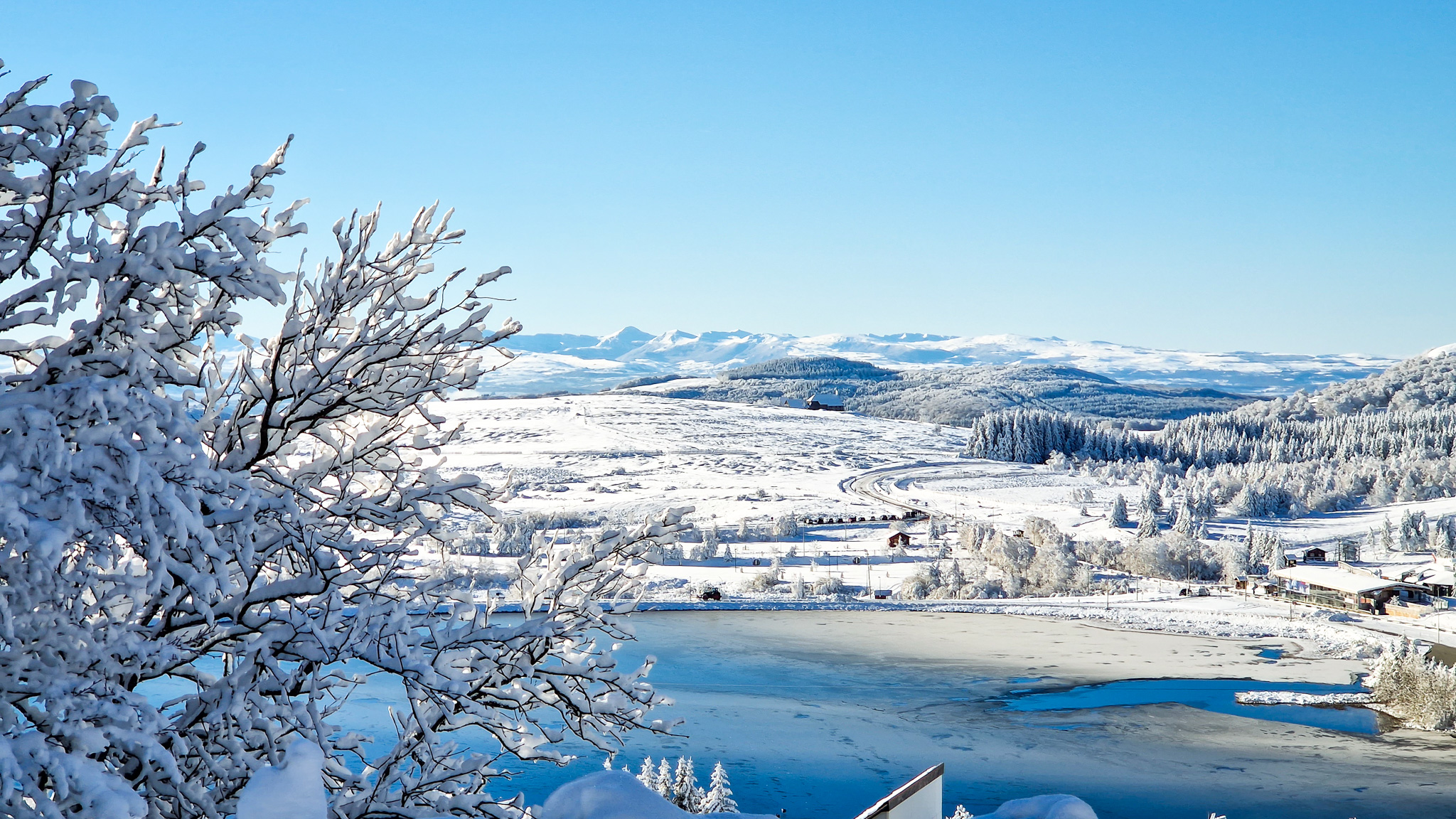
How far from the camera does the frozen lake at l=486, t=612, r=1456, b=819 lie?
57.2 ft

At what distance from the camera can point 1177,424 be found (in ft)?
310

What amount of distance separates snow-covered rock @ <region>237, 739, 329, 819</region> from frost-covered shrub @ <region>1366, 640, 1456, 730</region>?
86.9 ft

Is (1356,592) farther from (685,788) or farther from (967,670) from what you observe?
(685,788)

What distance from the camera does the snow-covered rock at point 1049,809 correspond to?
3766mm

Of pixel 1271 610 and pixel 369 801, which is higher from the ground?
pixel 369 801

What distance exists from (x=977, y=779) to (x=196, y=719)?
56.7 feet

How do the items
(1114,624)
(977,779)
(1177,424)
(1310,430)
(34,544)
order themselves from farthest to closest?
(1177,424) < (1310,430) < (1114,624) < (977,779) < (34,544)

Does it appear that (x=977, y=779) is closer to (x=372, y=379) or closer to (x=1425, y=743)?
(x=1425, y=743)

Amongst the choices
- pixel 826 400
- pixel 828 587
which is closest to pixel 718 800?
pixel 828 587

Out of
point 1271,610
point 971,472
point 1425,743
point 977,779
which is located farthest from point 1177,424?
point 977,779

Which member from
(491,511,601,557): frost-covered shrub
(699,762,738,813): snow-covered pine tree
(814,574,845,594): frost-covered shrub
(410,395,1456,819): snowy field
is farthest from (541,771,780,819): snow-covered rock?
(491,511,601,557): frost-covered shrub

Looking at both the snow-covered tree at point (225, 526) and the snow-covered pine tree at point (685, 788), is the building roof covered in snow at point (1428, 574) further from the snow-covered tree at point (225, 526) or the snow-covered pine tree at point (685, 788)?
the snow-covered tree at point (225, 526)

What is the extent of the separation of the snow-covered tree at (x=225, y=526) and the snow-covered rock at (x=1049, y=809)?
1449 mm

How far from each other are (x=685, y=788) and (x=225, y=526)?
43.5ft
